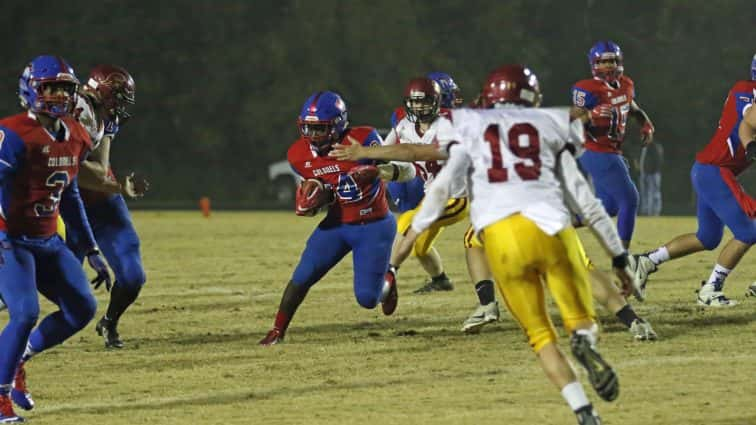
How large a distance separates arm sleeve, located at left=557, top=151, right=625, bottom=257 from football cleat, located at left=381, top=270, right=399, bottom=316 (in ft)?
13.4

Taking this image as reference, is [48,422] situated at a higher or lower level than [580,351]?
lower

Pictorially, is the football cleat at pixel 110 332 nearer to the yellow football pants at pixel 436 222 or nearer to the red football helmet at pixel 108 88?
the red football helmet at pixel 108 88

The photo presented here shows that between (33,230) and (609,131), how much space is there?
19.5 feet

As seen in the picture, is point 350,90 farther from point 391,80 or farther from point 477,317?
point 477,317

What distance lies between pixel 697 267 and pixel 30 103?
829 centimetres

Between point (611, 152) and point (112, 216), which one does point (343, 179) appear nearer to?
point (112, 216)

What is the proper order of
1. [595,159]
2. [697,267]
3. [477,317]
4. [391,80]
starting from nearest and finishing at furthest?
[477,317] → [595,159] → [697,267] → [391,80]

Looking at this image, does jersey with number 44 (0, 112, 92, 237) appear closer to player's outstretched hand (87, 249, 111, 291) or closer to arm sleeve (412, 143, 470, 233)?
player's outstretched hand (87, 249, 111, 291)

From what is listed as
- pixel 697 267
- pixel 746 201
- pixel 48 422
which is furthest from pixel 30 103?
pixel 697 267

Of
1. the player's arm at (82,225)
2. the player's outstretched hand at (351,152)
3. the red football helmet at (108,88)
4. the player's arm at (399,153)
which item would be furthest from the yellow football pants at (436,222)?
the player's arm at (82,225)

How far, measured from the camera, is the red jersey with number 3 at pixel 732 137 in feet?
36.3

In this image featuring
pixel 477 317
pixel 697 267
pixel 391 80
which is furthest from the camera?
pixel 391 80

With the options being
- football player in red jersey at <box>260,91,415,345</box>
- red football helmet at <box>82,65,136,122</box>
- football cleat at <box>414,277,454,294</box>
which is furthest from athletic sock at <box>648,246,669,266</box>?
red football helmet at <box>82,65,136,122</box>

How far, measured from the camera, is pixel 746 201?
36.7 feet
